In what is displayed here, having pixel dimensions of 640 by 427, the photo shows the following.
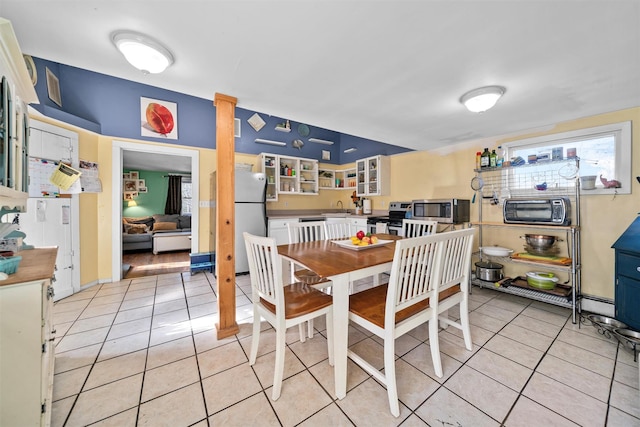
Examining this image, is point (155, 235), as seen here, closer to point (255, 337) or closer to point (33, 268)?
point (33, 268)

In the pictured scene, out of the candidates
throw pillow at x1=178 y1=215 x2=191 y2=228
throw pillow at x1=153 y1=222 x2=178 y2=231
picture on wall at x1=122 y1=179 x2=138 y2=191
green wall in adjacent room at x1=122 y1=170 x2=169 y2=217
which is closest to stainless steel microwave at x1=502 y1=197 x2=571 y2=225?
throw pillow at x1=153 y1=222 x2=178 y2=231

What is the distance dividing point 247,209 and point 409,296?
3.04 m

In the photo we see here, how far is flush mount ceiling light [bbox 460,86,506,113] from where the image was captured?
77.7 inches

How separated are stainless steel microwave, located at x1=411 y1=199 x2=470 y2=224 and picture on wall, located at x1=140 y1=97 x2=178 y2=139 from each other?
407 centimetres

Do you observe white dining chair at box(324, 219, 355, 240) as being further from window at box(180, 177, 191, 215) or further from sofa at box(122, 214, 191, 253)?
window at box(180, 177, 191, 215)

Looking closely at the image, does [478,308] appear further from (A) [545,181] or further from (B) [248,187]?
(B) [248,187]

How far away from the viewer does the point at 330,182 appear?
5586mm

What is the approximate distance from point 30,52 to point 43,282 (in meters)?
1.61

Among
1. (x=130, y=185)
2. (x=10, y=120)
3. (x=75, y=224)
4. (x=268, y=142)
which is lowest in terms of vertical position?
(x=75, y=224)

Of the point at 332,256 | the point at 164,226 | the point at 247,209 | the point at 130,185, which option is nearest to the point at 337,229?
the point at 332,256

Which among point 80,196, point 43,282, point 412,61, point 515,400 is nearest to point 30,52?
point 43,282

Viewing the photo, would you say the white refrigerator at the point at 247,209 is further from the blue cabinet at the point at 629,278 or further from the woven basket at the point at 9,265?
the blue cabinet at the point at 629,278

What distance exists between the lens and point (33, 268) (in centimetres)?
116

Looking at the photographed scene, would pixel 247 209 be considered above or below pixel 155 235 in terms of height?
above
